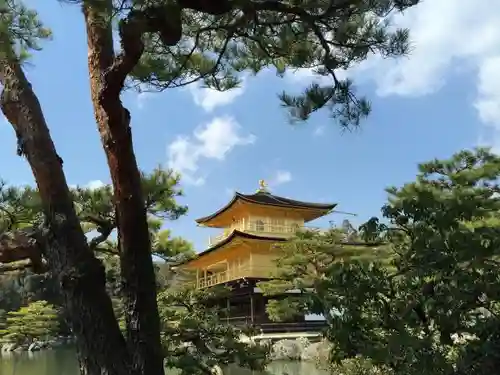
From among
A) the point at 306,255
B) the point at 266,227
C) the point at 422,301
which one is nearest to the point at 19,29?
the point at 422,301

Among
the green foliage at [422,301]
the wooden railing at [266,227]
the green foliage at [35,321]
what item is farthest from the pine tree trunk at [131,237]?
the green foliage at [35,321]

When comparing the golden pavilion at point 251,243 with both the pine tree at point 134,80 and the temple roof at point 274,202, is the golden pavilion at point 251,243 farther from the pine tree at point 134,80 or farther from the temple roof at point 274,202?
the pine tree at point 134,80

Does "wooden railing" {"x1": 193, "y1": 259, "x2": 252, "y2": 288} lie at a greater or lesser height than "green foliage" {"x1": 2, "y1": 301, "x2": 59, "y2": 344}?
greater

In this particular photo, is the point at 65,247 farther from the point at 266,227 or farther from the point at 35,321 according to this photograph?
the point at 35,321

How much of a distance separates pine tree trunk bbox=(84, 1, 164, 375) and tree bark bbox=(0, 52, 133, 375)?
0.07 meters

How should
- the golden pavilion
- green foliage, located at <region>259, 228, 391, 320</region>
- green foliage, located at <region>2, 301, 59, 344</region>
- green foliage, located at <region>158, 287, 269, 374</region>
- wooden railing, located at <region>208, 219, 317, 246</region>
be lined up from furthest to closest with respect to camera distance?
1. green foliage, located at <region>2, 301, 59, 344</region>
2. wooden railing, located at <region>208, 219, 317, 246</region>
3. the golden pavilion
4. green foliage, located at <region>259, 228, 391, 320</region>
5. green foliage, located at <region>158, 287, 269, 374</region>

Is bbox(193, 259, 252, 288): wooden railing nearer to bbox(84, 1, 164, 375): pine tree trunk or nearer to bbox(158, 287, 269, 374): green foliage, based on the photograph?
bbox(158, 287, 269, 374): green foliage

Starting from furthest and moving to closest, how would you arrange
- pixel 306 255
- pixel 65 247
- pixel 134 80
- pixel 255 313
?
pixel 255 313, pixel 306 255, pixel 134 80, pixel 65 247

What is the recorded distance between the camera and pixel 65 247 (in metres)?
1.73

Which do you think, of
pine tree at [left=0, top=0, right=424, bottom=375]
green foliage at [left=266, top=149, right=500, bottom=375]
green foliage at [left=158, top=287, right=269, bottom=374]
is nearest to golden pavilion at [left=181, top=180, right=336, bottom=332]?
green foliage at [left=158, top=287, right=269, bottom=374]

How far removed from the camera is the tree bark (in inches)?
65.3

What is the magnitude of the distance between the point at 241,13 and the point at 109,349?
4.00 feet

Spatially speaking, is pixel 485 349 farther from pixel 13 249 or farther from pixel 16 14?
pixel 16 14

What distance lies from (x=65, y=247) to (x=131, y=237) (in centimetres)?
22
